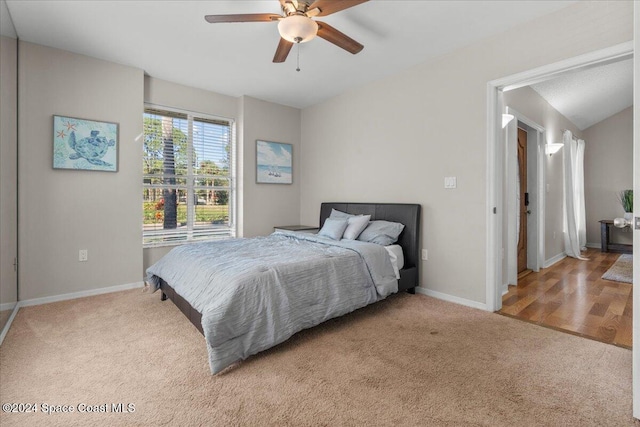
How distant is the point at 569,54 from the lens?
2355mm

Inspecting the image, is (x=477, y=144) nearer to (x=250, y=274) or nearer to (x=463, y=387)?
(x=463, y=387)

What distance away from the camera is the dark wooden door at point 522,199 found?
166 inches

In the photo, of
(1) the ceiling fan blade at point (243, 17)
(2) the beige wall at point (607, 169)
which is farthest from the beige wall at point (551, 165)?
(1) the ceiling fan blade at point (243, 17)

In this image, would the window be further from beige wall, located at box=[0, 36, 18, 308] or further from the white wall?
the white wall

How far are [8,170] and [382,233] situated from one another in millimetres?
3519

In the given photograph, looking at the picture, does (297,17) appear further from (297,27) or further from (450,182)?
(450,182)

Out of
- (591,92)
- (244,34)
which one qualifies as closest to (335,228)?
(244,34)

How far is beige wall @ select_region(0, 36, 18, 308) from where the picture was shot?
7.92 feet

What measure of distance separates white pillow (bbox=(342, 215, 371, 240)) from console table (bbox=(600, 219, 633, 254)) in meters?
5.42

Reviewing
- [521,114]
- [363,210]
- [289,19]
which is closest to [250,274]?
[289,19]

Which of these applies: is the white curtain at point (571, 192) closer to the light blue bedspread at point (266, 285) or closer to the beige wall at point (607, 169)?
the beige wall at point (607, 169)

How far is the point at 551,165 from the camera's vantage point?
15.9 feet

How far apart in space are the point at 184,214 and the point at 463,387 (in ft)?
12.4

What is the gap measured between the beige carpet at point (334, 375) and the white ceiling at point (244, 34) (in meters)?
2.57
